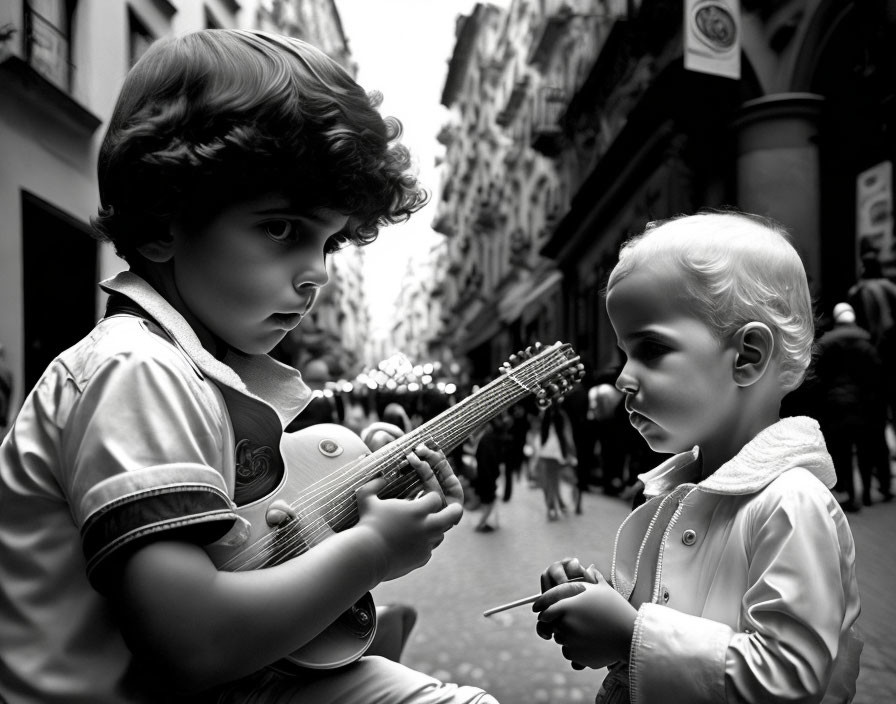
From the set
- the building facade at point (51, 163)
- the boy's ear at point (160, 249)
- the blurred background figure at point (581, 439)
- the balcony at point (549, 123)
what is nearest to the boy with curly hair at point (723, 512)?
the boy's ear at point (160, 249)

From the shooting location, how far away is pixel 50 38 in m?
2.55

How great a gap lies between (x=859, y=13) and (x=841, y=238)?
4.00 ft

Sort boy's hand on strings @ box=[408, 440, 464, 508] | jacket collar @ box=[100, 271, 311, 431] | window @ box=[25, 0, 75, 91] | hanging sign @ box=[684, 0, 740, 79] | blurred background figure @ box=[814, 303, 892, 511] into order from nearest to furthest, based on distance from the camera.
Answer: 1. jacket collar @ box=[100, 271, 311, 431]
2. boy's hand on strings @ box=[408, 440, 464, 508]
3. window @ box=[25, 0, 75, 91]
4. blurred background figure @ box=[814, 303, 892, 511]
5. hanging sign @ box=[684, 0, 740, 79]

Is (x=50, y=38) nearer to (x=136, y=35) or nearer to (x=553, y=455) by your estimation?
(x=136, y=35)

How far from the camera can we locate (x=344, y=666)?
0.94 metres

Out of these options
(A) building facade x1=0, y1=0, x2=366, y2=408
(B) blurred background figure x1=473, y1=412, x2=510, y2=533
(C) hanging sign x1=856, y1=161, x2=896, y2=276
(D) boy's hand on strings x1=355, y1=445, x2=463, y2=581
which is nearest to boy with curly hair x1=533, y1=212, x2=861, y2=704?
(D) boy's hand on strings x1=355, y1=445, x2=463, y2=581

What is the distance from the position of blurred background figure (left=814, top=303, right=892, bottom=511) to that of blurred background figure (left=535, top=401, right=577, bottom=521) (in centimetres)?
130

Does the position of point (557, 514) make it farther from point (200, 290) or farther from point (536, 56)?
point (536, 56)

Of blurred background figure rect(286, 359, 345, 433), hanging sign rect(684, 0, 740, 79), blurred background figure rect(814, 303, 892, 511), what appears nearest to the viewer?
blurred background figure rect(286, 359, 345, 433)

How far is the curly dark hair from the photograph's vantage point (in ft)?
2.97

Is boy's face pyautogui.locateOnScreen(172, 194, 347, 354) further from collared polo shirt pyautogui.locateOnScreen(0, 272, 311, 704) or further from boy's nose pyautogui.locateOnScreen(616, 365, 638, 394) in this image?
boy's nose pyautogui.locateOnScreen(616, 365, 638, 394)

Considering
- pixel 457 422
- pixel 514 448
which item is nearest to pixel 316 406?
pixel 514 448

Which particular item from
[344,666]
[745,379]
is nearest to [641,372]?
[745,379]

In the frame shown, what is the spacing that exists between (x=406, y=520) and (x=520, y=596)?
2.03 metres
